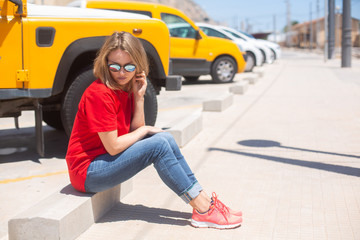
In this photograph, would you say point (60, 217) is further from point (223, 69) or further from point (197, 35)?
point (223, 69)

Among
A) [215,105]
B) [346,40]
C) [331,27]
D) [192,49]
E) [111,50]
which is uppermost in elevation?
[331,27]

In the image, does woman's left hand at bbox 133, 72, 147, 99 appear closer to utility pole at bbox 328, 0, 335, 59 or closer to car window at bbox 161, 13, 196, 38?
car window at bbox 161, 13, 196, 38

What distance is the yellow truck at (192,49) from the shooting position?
12.4 meters

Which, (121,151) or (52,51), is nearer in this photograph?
(121,151)

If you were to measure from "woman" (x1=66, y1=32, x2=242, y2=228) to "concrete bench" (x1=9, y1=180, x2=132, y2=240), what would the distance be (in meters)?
→ 0.12

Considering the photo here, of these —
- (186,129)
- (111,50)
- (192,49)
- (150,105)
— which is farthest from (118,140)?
(192,49)

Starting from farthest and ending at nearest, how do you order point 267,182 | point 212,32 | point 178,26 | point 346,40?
point 346,40
point 212,32
point 178,26
point 267,182

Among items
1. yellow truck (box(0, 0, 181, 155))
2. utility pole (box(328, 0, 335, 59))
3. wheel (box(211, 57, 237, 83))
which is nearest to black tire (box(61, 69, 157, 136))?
yellow truck (box(0, 0, 181, 155))

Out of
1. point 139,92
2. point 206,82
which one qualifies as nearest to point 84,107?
point 139,92

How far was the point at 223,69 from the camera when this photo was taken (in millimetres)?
14930

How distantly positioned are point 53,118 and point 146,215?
3611 mm

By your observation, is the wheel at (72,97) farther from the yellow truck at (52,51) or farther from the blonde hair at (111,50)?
the blonde hair at (111,50)

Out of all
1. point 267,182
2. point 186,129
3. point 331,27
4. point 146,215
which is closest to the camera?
point 146,215

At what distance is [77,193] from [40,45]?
2.06 m
